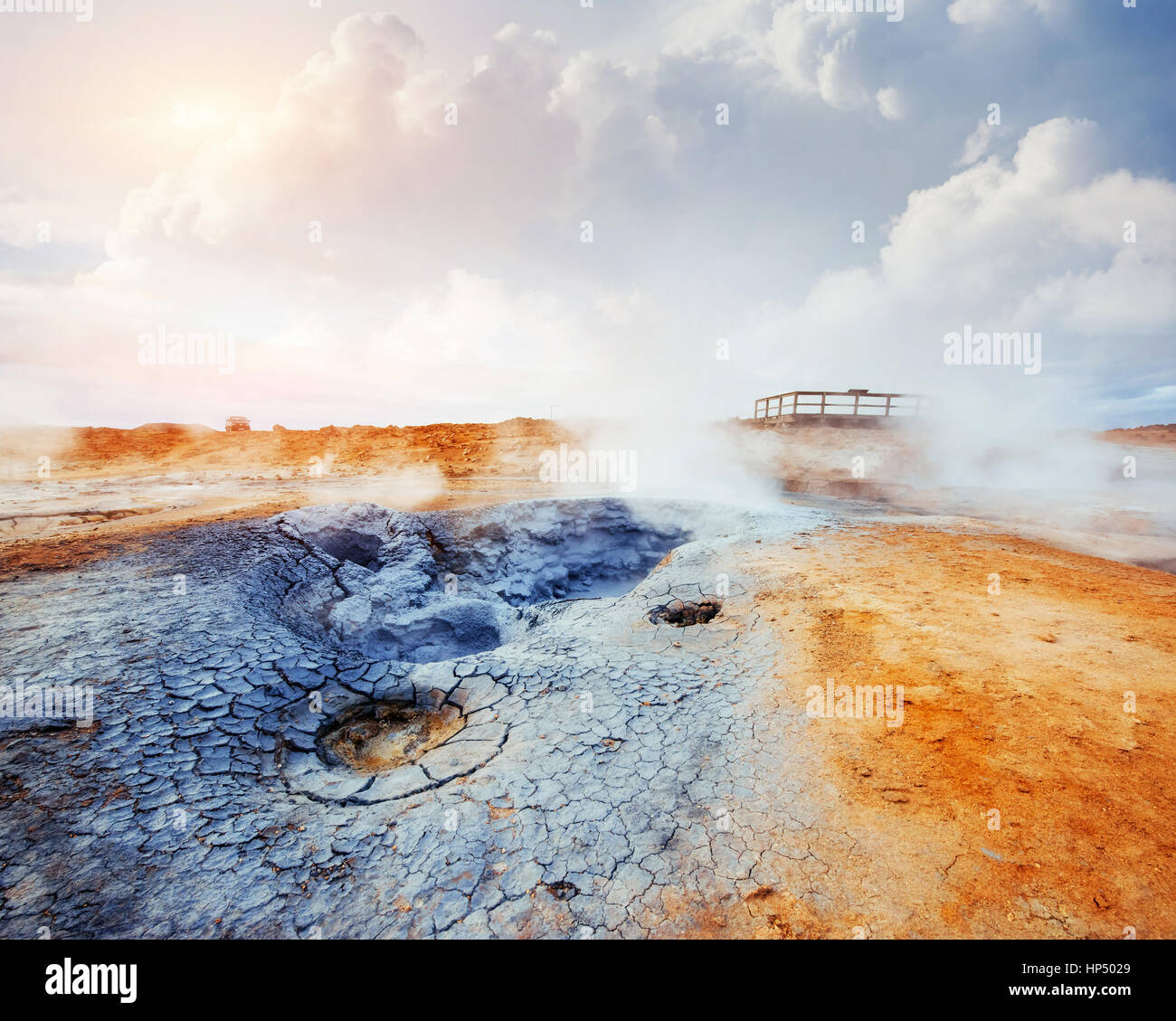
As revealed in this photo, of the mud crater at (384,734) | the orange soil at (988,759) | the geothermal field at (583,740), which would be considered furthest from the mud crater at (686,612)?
the mud crater at (384,734)

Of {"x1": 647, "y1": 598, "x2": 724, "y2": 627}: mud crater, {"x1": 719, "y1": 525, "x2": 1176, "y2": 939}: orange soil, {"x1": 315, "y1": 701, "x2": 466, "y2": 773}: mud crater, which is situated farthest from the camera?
{"x1": 647, "y1": 598, "x2": 724, "y2": 627}: mud crater

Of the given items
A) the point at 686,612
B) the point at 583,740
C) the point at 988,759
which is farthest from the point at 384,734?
Result: the point at 988,759

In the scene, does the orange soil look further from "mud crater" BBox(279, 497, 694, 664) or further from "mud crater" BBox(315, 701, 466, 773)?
"mud crater" BBox(279, 497, 694, 664)

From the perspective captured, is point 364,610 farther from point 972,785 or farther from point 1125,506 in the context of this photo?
point 1125,506

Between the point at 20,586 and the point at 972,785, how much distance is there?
7294 millimetres

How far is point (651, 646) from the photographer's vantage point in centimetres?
415

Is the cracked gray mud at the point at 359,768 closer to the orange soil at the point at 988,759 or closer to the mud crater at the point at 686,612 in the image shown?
the mud crater at the point at 686,612

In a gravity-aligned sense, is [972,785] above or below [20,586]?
below

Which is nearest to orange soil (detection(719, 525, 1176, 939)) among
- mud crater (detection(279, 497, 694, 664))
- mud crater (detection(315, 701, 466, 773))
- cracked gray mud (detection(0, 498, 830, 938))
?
cracked gray mud (detection(0, 498, 830, 938))

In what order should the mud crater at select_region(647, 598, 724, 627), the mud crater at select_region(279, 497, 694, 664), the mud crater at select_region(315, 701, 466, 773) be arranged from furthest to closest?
the mud crater at select_region(279, 497, 694, 664) < the mud crater at select_region(647, 598, 724, 627) < the mud crater at select_region(315, 701, 466, 773)

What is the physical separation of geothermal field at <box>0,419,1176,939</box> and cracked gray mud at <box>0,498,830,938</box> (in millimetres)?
17

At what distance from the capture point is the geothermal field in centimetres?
193

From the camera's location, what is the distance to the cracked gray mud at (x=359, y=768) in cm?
194
